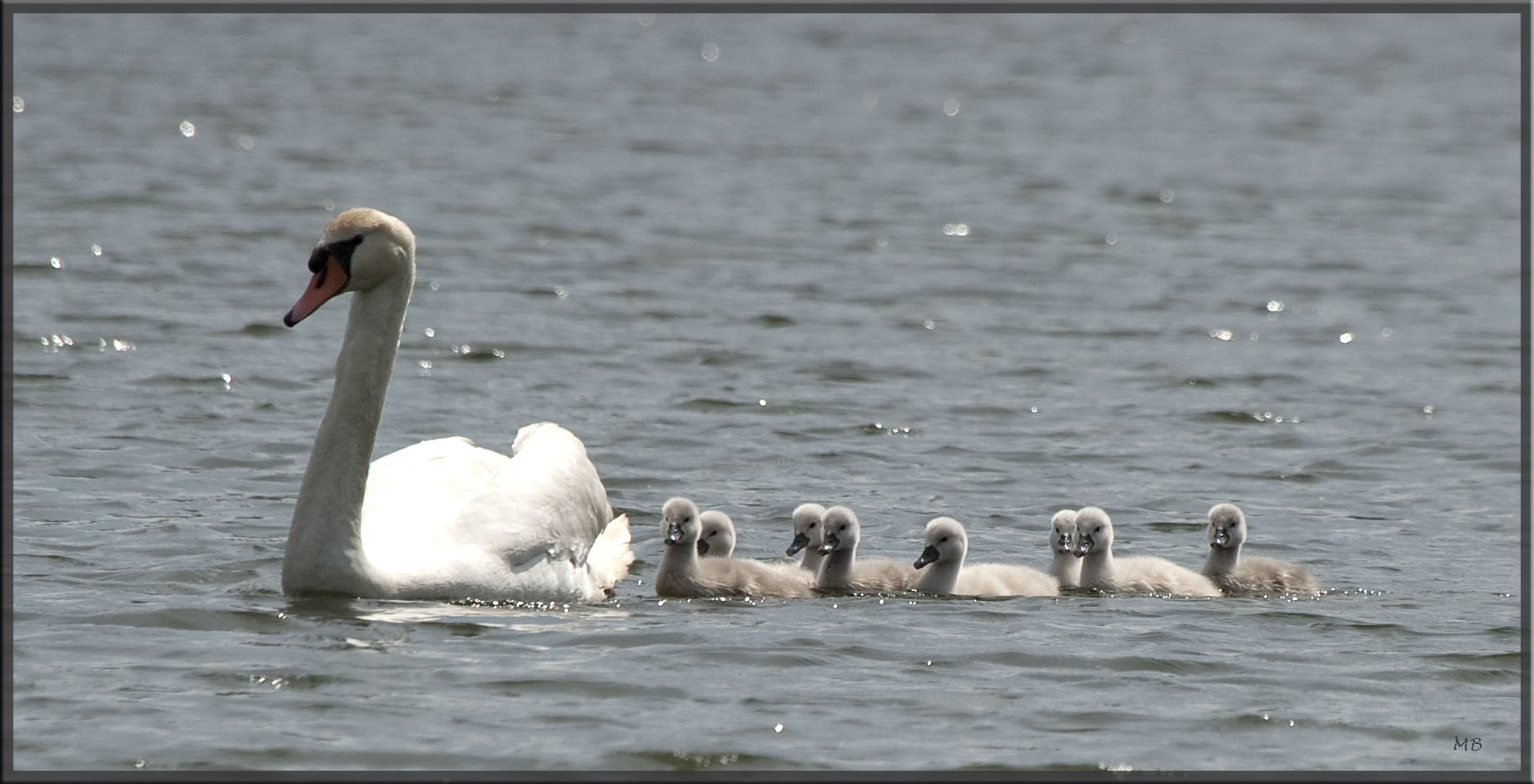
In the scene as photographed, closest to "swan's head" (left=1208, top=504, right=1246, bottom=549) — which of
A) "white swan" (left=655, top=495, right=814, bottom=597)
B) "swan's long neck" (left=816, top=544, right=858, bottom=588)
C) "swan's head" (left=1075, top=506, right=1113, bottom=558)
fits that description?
"swan's head" (left=1075, top=506, right=1113, bottom=558)

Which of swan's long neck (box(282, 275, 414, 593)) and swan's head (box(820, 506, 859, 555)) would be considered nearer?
swan's long neck (box(282, 275, 414, 593))

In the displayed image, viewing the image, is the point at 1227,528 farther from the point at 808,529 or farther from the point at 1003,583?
the point at 808,529

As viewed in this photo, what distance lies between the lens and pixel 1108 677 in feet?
28.7

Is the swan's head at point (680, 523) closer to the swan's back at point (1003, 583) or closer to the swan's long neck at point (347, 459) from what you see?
the swan's back at point (1003, 583)

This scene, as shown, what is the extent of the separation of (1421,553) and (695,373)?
5611 millimetres

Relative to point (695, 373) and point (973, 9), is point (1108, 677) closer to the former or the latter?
point (695, 373)

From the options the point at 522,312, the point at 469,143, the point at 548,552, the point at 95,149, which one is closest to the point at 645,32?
the point at 469,143

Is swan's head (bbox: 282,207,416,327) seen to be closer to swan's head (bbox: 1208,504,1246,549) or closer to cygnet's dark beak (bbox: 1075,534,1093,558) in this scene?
cygnet's dark beak (bbox: 1075,534,1093,558)

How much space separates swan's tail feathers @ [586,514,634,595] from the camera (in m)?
10.2

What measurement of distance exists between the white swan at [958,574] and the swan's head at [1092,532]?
0.26 metres

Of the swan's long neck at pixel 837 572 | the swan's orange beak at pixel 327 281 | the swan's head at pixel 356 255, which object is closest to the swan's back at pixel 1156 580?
the swan's long neck at pixel 837 572

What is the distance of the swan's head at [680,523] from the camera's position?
9.90 meters

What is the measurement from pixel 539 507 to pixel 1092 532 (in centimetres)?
255

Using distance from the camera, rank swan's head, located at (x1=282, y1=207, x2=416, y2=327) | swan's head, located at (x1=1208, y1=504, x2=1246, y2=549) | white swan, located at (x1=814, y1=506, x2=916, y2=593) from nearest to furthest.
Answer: swan's head, located at (x1=282, y1=207, x2=416, y2=327), white swan, located at (x1=814, y1=506, x2=916, y2=593), swan's head, located at (x1=1208, y1=504, x2=1246, y2=549)
